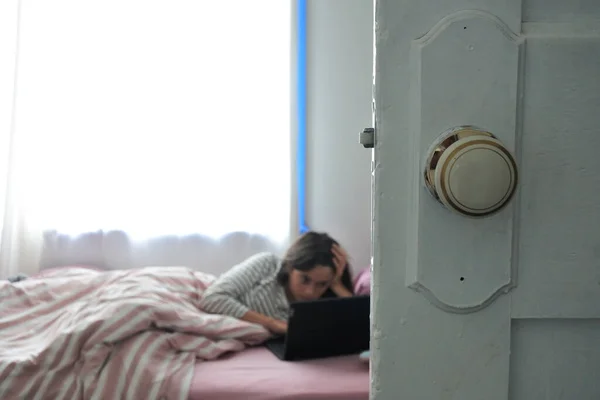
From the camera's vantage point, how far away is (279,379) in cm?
162

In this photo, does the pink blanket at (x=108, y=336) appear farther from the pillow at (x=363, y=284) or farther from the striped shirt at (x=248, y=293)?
the pillow at (x=363, y=284)

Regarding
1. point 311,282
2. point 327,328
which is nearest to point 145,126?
point 311,282

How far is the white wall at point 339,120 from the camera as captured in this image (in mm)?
2604

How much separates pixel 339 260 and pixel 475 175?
1.75 metres

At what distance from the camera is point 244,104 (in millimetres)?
2674

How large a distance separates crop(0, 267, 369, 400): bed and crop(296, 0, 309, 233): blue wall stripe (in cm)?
90

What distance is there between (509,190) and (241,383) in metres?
1.30

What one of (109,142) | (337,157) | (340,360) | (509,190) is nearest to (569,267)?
(509,190)

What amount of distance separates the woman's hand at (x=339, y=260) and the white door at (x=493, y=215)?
1.65 m

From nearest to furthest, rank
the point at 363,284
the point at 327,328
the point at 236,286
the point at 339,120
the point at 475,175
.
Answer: the point at 475,175 < the point at 327,328 < the point at 236,286 < the point at 363,284 < the point at 339,120

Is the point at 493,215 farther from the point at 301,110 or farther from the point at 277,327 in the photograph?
the point at 301,110

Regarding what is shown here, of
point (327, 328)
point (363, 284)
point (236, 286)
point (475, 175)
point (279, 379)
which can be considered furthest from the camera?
point (363, 284)

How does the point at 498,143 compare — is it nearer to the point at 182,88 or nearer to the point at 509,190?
the point at 509,190

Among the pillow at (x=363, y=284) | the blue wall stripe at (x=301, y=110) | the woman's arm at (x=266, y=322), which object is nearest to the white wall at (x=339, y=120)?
the blue wall stripe at (x=301, y=110)
